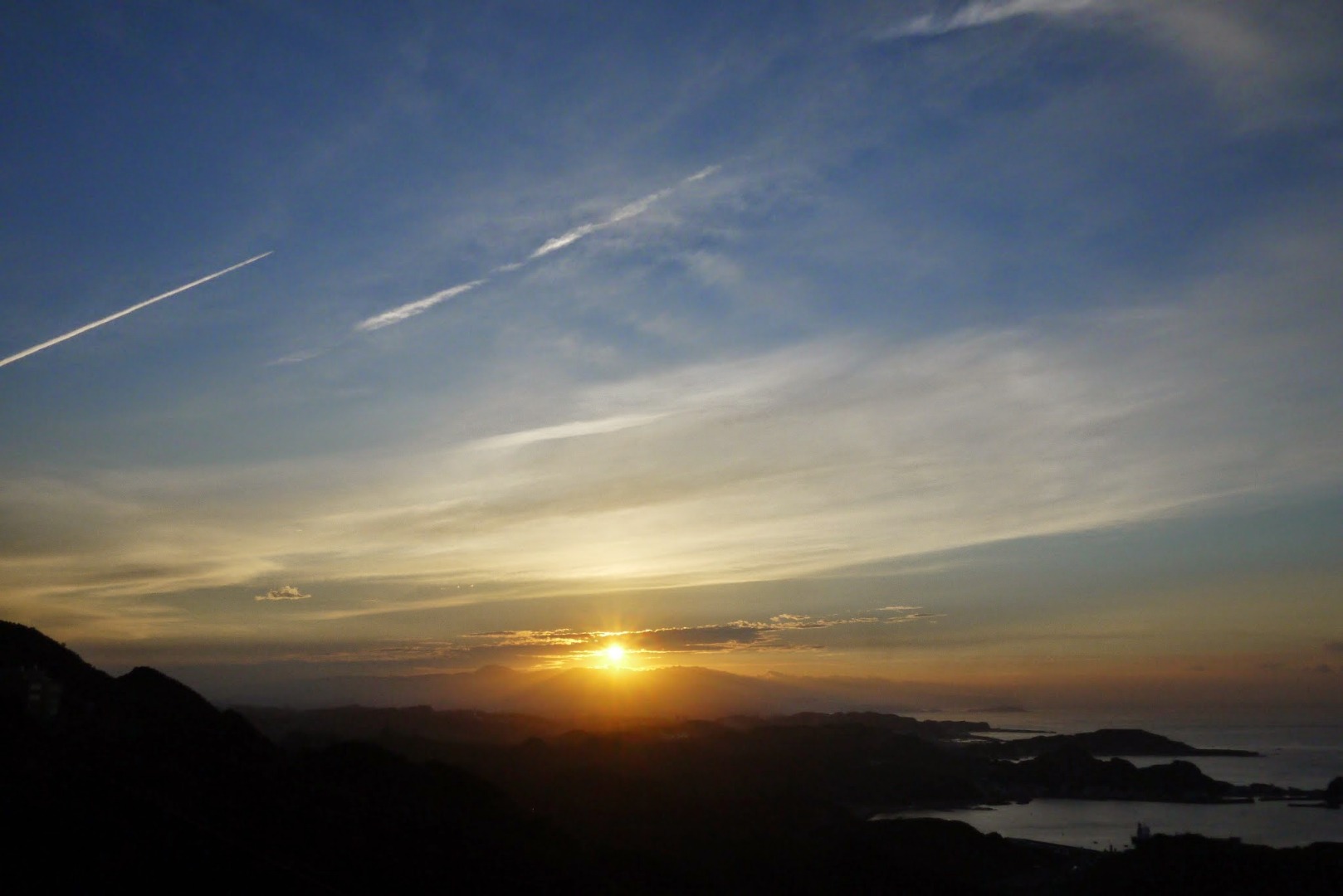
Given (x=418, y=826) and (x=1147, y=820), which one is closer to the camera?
(x=418, y=826)

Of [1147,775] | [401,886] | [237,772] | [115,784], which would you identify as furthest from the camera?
[1147,775]

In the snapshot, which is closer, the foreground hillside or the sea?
the foreground hillside

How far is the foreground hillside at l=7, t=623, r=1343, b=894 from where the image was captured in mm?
28641

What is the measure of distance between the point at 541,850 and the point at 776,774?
3364 inches

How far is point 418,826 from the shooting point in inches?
1751

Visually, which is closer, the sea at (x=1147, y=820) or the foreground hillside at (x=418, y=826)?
the foreground hillside at (x=418, y=826)

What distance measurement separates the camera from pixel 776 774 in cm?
12681

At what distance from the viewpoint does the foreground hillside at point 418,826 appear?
28641 mm

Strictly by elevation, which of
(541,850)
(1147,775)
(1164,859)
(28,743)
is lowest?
(1147,775)

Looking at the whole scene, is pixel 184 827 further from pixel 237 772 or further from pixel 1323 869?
pixel 1323 869

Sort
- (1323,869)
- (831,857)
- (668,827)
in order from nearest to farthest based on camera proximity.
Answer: (1323,869) < (831,857) < (668,827)

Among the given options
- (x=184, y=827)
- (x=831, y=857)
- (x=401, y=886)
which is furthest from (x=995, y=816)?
(x=184, y=827)

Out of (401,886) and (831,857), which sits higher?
(401,886)

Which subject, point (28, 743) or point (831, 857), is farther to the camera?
point (831, 857)
